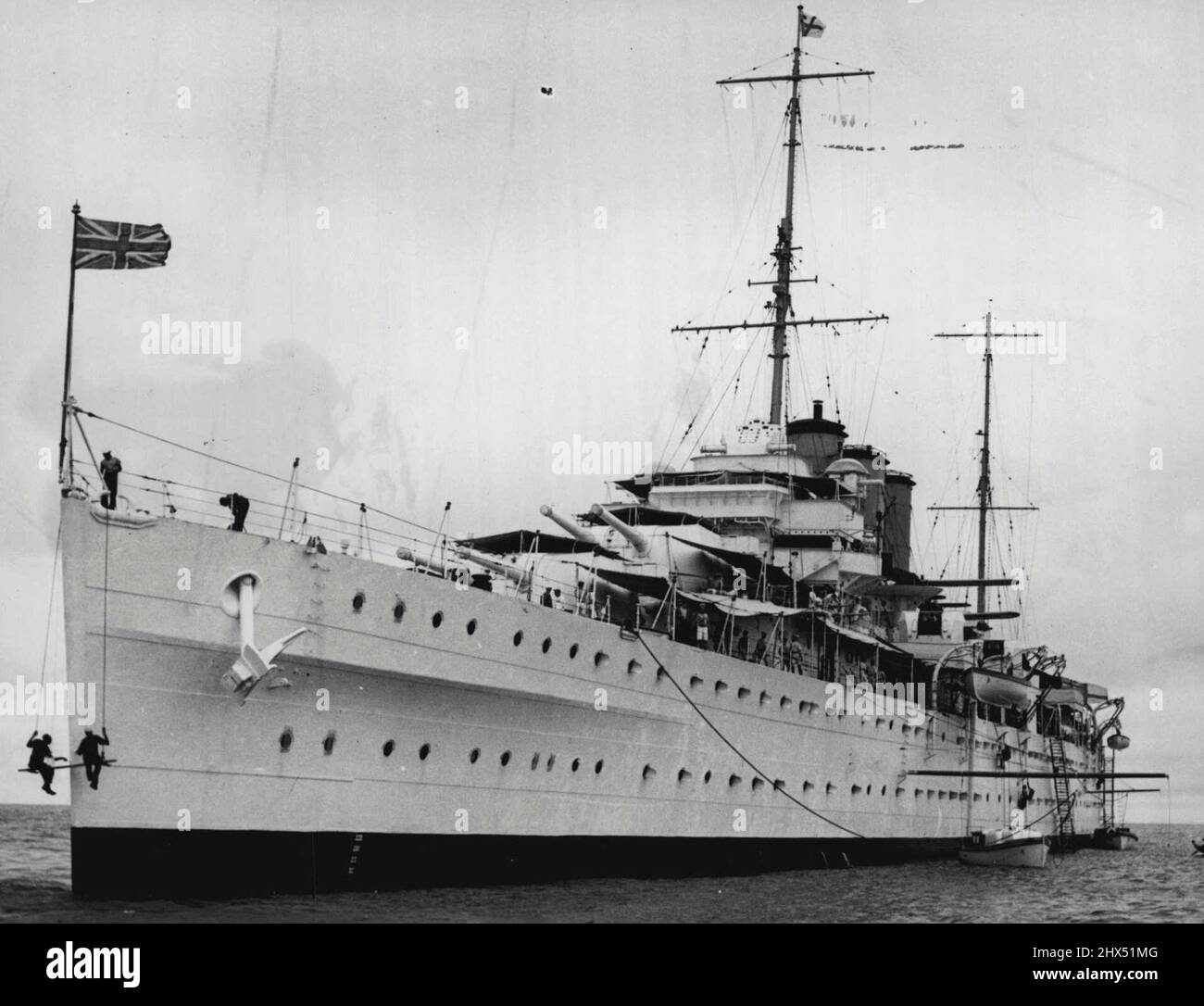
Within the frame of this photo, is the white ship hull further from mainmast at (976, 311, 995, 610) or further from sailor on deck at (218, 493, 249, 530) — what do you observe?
mainmast at (976, 311, 995, 610)

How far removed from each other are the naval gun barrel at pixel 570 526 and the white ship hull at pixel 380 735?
188 centimetres

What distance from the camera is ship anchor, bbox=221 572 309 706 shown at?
1925cm

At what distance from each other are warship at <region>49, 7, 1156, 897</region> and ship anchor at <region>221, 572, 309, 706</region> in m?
0.04

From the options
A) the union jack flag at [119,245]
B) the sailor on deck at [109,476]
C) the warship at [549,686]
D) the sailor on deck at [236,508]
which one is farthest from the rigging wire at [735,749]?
the union jack flag at [119,245]

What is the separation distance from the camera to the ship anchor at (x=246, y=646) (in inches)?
758

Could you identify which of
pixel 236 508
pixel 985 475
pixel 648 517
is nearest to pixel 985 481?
pixel 985 475

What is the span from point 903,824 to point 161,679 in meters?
21.3

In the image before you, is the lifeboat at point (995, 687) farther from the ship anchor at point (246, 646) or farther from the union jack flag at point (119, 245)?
the union jack flag at point (119, 245)

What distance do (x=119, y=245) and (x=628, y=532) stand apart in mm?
12319

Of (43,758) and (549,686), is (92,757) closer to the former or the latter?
(43,758)

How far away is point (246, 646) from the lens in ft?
63.4

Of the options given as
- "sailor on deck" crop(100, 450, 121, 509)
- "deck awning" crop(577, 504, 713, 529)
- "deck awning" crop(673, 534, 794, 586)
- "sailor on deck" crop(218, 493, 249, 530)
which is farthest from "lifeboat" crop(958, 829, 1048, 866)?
"sailor on deck" crop(100, 450, 121, 509)
